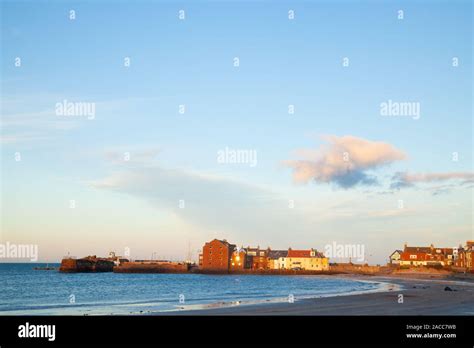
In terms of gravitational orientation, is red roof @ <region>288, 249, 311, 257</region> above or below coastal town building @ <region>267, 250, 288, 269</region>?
above

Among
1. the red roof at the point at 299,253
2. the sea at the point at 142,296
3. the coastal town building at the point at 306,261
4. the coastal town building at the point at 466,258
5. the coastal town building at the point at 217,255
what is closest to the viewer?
the sea at the point at 142,296

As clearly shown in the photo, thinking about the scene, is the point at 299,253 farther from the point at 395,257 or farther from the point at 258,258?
the point at 395,257

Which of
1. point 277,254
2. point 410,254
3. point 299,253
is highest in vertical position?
point 410,254

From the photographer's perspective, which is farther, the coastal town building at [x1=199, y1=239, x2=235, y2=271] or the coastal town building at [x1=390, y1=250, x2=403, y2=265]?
the coastal town building at [x1=390, y1=250, x2=403, y2=265]

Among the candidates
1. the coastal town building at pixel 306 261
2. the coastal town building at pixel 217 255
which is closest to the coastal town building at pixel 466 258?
the coastal town building at pixel 306 261

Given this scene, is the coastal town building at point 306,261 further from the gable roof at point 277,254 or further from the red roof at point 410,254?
the red roof at point 410,254

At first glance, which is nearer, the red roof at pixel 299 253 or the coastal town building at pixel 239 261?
the coastal town building at pixel 239 261

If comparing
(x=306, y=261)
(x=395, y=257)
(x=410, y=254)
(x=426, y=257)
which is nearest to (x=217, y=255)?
(x=306, y=261)

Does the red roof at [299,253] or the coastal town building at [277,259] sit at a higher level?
the red roof at [299,253]

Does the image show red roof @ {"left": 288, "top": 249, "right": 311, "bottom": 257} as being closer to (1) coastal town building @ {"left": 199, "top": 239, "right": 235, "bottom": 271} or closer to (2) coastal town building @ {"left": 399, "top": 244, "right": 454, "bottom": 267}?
(1) coastal town building @ {"left": 199, "top": 239, "right": 235, "bottom": 271}

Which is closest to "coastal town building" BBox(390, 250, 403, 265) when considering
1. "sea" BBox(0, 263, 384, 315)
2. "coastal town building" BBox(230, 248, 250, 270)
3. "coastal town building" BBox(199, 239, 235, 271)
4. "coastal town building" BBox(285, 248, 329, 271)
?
"coastal town building" BBox(285, 248, 329, 271)

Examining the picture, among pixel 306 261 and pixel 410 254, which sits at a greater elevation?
pixel 410 254
